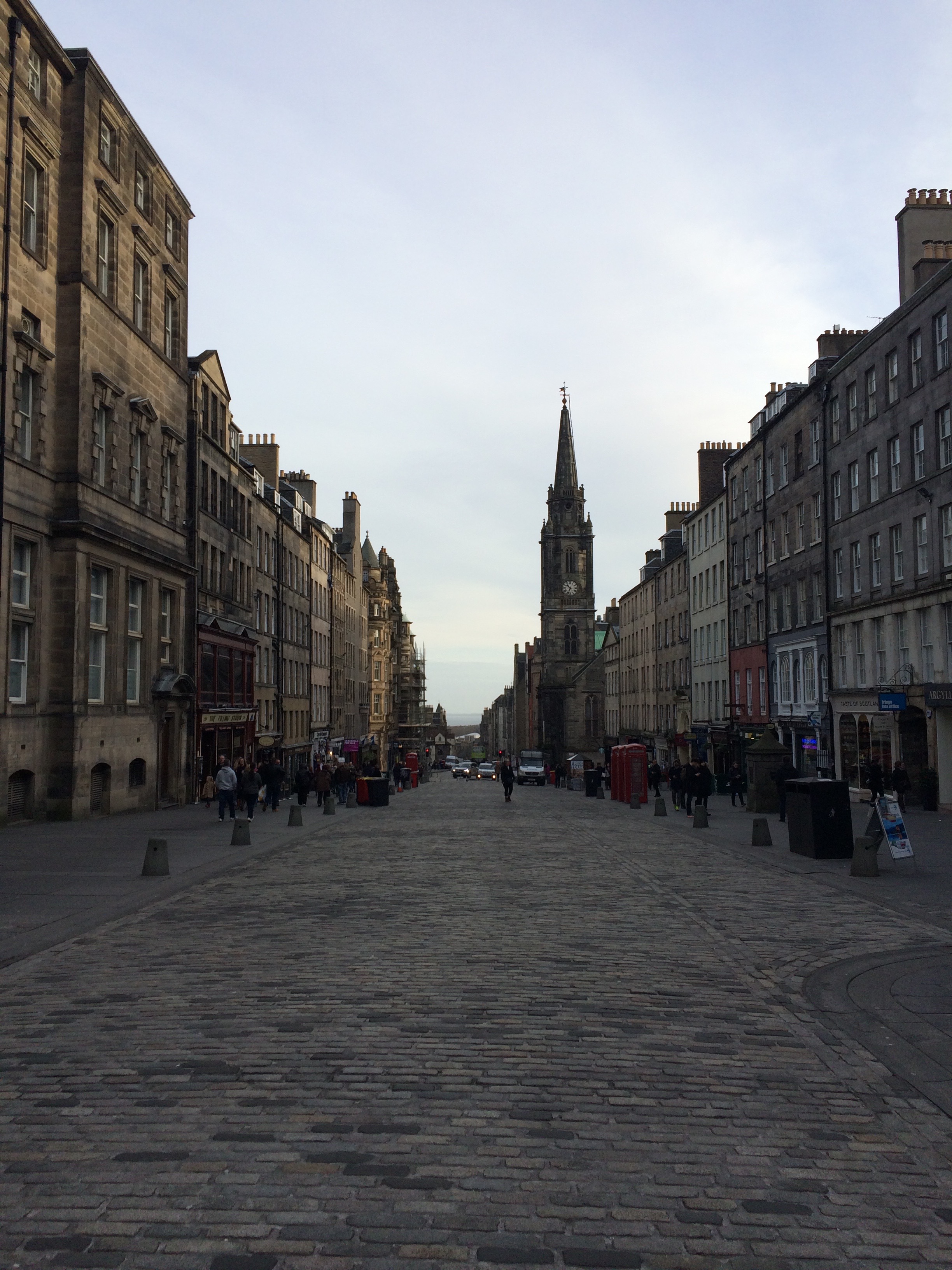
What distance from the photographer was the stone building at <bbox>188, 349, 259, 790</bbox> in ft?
134

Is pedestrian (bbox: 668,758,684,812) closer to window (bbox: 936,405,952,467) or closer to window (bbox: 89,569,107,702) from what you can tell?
window (bbox: 936,405,952,467)

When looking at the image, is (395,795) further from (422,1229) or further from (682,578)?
(422,1229)

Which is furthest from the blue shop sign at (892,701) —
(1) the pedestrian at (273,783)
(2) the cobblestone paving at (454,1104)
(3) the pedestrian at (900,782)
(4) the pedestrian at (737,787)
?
(2) the cobblestone paving at (454,1104)

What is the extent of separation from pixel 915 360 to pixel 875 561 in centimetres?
678

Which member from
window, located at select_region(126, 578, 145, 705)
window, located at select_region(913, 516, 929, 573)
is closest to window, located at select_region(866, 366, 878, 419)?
window, located at select_region(913, 516, 929, 573)

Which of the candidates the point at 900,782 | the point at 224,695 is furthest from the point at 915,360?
the point at 224,695

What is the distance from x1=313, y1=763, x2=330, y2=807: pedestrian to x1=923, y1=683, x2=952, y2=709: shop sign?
1794cm

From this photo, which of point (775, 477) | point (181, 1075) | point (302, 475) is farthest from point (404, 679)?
point (181, 1075)

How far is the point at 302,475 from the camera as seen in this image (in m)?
75.1

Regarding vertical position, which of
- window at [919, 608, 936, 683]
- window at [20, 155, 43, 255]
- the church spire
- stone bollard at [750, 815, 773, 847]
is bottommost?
stone bollard at [750, 815, 773, 847]

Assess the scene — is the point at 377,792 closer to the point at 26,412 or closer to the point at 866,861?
the point at 26,412

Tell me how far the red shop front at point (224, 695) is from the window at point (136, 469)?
7696 millimetres

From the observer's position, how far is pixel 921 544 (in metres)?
32.8

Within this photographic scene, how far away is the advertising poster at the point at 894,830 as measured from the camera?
17078mm
